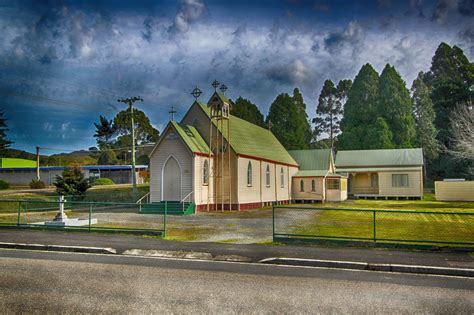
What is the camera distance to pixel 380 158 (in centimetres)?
5219

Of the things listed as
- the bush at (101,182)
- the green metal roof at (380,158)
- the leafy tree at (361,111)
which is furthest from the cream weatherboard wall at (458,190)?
the bush at (101,182)

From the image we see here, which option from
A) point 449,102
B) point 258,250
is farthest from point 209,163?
point 449,102

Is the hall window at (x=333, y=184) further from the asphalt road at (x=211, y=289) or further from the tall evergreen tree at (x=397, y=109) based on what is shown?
the asphalt road at (x=211, y=289)

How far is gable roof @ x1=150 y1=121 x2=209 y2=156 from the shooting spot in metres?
30.3

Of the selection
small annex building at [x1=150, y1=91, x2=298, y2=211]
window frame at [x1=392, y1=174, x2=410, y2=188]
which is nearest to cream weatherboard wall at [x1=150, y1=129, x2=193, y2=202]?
small annex building at [x1=150, y1=91, x2=298, y2=211]

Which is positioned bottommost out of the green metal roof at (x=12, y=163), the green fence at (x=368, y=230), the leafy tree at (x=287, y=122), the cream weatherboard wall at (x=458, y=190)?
the green fence at (x=368, y=230)

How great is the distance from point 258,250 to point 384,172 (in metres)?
39.4

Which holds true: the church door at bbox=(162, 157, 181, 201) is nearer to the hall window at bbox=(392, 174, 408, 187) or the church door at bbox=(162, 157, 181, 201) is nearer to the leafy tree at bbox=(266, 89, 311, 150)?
the hall window at bbox=(392, 174, 408, 187)

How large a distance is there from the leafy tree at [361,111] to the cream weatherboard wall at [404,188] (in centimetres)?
1627

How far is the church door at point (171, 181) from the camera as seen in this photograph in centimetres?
3048

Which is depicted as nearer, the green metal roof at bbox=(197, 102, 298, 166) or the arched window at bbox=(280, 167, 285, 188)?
the green metal roof at bbox=(197, 102, 298, 166)

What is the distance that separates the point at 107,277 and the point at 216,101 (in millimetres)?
25432

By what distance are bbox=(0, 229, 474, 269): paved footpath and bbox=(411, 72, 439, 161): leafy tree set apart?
182 ft

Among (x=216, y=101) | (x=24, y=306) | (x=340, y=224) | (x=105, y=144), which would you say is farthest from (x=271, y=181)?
(x=105, y=144)
